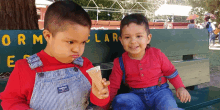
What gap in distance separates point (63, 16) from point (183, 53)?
181cm

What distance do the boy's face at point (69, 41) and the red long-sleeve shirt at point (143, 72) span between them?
640 millimetres

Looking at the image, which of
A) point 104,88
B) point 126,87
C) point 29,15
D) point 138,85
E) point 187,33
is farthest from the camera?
point 187,33

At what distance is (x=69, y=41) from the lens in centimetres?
124

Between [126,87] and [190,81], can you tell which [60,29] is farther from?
[190,81]

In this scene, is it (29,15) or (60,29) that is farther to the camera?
(29,15)

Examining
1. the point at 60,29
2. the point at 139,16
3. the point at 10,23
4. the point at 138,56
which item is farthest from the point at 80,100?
the point at 10,23

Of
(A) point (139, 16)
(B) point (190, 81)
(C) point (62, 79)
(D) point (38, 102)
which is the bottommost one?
(B) point (190, 81)

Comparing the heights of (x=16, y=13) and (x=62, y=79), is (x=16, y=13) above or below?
above

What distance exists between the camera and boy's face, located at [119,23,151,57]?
1767 mm

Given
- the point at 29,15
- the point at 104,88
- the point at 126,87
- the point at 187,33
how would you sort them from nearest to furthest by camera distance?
the point at 104,88 → the point at 126,87 → the point at 29,15 → the point at 187,33

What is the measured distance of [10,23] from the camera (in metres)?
2.03

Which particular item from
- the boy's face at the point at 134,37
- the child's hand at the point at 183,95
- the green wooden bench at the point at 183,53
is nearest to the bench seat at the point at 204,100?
the green wooden bench at the point at 183,53

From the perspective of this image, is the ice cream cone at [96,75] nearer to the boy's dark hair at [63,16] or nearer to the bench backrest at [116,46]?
the boy's dark hair at [63,16]

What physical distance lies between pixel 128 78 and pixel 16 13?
137cm
